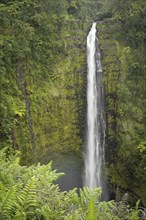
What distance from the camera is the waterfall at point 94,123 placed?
15.4 m

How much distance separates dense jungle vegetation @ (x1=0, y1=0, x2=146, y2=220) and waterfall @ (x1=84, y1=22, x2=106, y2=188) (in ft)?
1.16

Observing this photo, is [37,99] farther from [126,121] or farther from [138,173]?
[138,173]

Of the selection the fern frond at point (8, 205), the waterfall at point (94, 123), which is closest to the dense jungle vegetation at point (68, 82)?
the waterfall at point (94, 123)

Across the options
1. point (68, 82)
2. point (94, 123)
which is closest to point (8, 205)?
point (94, 123)

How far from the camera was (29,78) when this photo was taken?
14.4m

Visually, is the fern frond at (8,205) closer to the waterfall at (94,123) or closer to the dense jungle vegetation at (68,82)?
the dense jungle vegetation at (68,82)

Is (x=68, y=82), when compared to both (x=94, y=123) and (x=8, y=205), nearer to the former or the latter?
(x=94, y=123)

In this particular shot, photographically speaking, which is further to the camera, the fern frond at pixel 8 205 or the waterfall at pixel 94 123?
the waterfall at pixel 94 123

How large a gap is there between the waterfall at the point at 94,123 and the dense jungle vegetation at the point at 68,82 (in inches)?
13.9

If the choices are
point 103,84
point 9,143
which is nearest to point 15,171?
point 9,143

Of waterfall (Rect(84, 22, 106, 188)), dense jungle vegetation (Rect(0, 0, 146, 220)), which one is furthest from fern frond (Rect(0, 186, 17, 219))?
waterfall (Rect(84, 22, 106, 188))

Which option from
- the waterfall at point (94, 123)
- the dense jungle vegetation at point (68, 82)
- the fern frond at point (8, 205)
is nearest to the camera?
the fern frond at point (8, 205)

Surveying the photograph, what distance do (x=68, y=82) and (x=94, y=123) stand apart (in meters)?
2.84

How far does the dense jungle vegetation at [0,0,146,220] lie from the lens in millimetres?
13578
